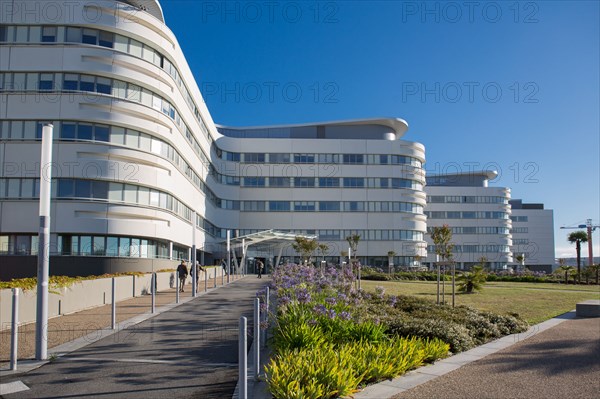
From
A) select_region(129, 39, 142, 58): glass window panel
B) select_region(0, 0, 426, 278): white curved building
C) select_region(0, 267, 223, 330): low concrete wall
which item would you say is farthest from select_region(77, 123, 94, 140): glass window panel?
select_region(0, 267, 223, 330): low concrete wall

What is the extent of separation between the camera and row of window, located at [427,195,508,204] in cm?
10050

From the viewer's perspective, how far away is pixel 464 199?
10162cm

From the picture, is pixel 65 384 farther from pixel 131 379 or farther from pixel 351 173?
pixel 351 173

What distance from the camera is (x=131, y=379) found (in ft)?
26.0

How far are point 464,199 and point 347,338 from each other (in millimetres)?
96061

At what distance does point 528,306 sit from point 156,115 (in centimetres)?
2799

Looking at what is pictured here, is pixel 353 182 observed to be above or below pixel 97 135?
above

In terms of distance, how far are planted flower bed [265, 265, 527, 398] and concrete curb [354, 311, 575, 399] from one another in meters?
0.15

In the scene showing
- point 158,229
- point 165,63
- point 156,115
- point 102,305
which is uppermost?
point 165,63

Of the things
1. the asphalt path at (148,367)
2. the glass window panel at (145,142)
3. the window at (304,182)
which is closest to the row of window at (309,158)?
the window at (304,182)

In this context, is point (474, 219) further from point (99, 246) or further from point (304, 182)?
point (99, 246)

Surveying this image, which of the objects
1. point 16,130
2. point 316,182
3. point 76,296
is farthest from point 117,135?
point 316,182

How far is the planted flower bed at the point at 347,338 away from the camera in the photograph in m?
6.99

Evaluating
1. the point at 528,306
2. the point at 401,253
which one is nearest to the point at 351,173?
the point at 401,253
